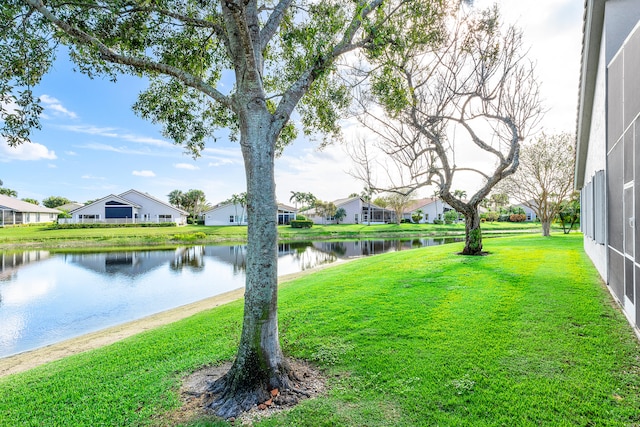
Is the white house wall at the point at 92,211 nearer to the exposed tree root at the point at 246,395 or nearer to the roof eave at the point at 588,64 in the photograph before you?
the exposed tree root at the point at 246,395

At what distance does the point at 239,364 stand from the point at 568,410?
3571 millimetres

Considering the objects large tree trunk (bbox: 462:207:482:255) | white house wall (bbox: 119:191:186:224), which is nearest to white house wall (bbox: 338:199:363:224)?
white house wall (bbox: 119:191:186:224)

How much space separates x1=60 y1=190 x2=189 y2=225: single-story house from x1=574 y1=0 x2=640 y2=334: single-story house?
54116mm

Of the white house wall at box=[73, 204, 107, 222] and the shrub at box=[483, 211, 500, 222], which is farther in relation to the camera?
the shrub at box=[483, 211, 500, 222]

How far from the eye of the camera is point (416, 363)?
14.2 feet

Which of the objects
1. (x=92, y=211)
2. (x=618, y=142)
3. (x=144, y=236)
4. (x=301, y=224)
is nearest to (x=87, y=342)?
(x=618, y=142)

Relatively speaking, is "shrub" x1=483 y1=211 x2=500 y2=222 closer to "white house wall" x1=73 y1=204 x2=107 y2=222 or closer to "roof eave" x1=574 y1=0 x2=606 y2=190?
"roof eave" x1=574 y1=0 x2=606 y2=190

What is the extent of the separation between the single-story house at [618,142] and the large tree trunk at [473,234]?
5.29 meters

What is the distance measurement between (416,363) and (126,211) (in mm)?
56251

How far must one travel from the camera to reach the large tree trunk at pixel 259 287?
4.02m

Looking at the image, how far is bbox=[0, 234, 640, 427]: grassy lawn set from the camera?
3330mm

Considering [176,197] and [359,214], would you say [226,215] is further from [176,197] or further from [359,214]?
[359,214]

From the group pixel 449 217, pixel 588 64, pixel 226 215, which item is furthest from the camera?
pixel 449 217

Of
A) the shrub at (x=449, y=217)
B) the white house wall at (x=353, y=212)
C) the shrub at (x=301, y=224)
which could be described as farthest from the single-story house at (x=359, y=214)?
the shrub at (x=301, y=224)
